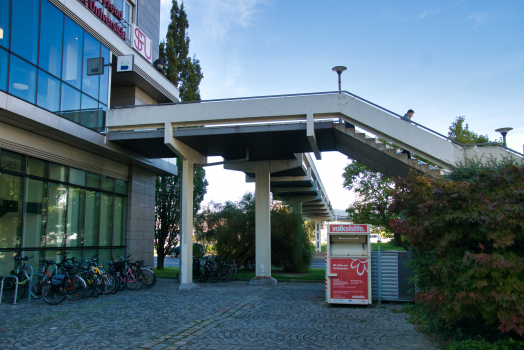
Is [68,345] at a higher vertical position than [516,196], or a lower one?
lower

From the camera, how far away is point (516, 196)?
5934mm

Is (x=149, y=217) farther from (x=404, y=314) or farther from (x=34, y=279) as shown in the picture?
(x=404, y=314)

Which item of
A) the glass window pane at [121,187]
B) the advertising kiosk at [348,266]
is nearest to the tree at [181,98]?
the glass window pane at [121,187]

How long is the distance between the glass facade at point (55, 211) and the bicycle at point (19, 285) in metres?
0.56

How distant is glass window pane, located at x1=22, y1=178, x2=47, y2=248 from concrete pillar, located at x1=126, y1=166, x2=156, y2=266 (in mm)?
4994

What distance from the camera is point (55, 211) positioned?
13641 mm

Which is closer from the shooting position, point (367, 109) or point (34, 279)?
point (34, 279)

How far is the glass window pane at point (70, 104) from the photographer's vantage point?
13.0 meters

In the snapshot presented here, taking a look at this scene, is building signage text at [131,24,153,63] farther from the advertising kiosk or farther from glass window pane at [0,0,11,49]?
the advertising kiosk

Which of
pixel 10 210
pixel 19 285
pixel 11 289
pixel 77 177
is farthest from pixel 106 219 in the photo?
pixel 19 285

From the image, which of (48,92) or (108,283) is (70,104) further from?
(108,283)

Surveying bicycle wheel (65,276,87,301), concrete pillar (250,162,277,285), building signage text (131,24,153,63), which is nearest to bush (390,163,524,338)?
bicycle wheel (65,276,87,301)

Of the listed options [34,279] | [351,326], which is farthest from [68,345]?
[34,279]

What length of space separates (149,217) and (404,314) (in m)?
13.2
